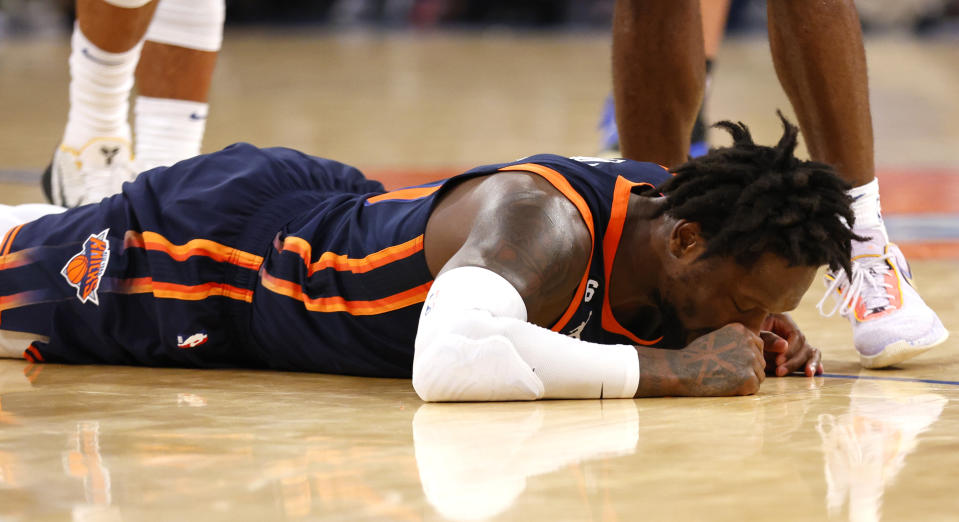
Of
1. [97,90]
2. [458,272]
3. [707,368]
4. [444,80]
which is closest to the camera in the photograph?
[458,272]

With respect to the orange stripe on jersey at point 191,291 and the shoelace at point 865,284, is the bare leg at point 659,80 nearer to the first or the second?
the shoelace at point 865,284

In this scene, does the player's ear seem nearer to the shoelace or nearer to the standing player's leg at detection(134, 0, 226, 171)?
the shoelace

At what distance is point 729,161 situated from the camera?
2.07 meters

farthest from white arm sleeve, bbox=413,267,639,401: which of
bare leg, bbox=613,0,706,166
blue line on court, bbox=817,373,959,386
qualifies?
bare leg, bbox=613,0,706,166

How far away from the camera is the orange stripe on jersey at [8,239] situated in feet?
8.33

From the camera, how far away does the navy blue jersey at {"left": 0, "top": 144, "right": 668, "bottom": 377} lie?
2232 millimetres

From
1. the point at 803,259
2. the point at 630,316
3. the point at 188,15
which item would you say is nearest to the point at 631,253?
the point at 630,316

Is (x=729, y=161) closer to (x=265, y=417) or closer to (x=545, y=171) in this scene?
(x=545, y=171)

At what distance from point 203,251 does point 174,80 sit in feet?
3.87

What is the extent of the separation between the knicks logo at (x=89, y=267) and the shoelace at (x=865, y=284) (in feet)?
4.50

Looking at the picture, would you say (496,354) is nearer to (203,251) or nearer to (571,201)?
(571,201)

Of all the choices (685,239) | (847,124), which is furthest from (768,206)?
(847,124)

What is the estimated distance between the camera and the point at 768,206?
1979mm

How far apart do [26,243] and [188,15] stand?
110 centimetres
